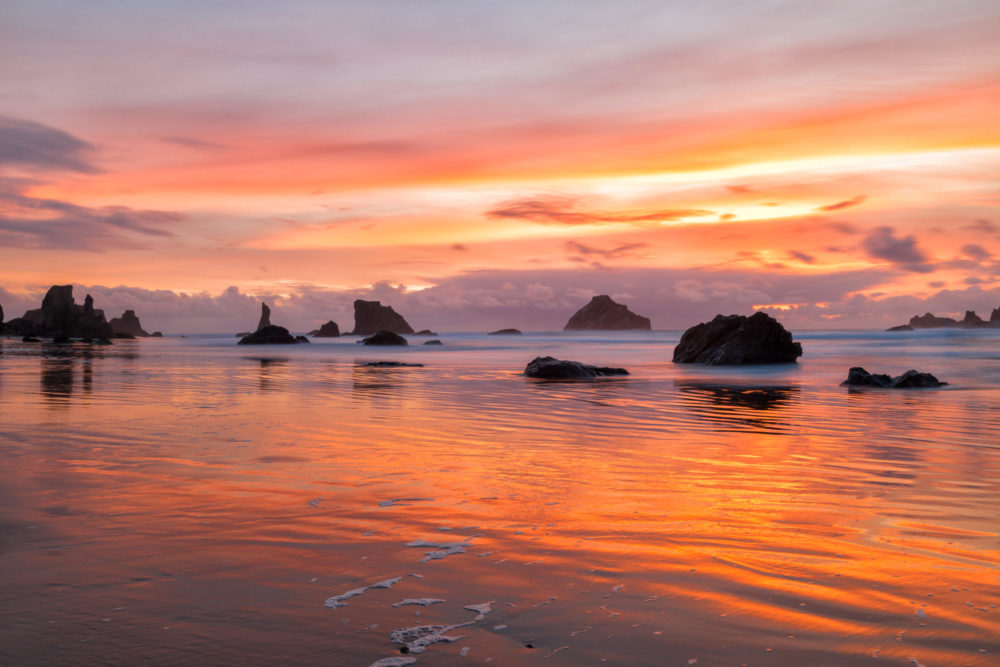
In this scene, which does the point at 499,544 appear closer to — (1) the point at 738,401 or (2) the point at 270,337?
(1) the point at 738,401

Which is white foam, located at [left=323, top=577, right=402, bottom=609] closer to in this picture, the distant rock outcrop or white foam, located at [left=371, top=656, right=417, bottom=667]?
white foam, located at [left=371, top=656, right=417, bottom=667]

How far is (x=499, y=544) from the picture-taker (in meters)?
6.29

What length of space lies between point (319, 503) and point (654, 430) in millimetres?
8552

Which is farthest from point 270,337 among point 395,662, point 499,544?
point 395,662

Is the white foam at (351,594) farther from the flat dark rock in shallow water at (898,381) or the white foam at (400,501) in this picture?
the flat dark rock in shallow water at (898,381)

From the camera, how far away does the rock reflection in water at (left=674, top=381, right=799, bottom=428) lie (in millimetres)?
16938

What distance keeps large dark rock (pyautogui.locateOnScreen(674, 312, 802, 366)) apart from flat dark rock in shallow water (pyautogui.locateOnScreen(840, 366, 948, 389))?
50.4 ft

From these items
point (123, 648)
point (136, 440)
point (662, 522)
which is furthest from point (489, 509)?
point (136, 440)

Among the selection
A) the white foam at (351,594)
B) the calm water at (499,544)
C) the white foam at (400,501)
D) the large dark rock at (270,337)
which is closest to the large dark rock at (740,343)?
the calm water at (499,544)

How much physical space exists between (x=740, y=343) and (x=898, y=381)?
57.4 ft

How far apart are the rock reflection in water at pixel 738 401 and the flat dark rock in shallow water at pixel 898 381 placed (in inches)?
100

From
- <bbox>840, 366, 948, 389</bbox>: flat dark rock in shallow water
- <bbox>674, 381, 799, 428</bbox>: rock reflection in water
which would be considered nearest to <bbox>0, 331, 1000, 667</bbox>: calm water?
<bbox>674, 381, 799, 428</bbox>: rock reflection in water

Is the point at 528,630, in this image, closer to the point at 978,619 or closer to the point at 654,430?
the point at 978,619

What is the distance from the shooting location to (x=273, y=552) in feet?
19.6
